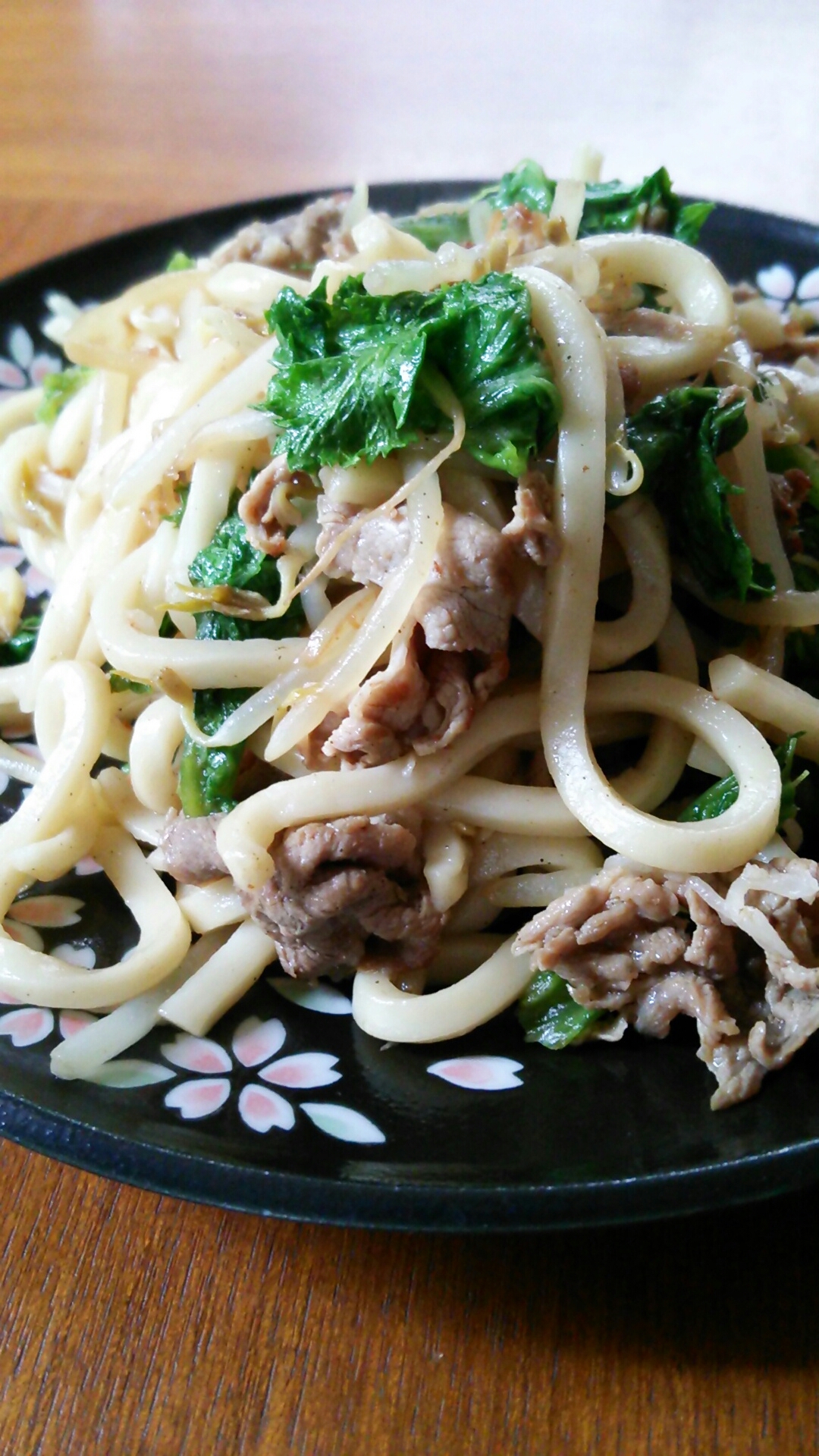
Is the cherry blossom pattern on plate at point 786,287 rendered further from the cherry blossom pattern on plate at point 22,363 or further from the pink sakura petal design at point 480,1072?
the pink sakura petal design at point 480,1072

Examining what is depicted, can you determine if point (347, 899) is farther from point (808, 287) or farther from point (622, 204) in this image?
point (808, 287)

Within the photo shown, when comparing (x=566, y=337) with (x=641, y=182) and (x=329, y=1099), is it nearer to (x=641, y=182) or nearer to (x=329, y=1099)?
(x=641, y=182)

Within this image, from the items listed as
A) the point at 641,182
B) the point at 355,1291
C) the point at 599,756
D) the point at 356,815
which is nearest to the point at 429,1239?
the point at 355,1291

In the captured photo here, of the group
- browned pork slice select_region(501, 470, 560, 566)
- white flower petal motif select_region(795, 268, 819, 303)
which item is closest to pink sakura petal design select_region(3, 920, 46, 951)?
browned pork slice select_region(501, 470, 560, 566)

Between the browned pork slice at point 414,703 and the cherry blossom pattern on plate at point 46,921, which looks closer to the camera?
the browned pork slice at point 414,703

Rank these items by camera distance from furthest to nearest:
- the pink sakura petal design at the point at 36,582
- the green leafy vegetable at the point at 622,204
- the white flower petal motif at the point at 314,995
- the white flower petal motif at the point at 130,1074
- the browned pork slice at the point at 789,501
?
the pink sakura petal design at the point at 36,582, the green leafy vegetable at the point at 622,204, the browned pork slice at the point at 789,501, the white flower petal motif at the point at 314,995, the white flower petal motif at the point at 130,1074

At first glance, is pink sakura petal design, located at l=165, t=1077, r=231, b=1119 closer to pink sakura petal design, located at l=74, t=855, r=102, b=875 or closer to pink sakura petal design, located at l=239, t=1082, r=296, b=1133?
pink sakura petal design, located at l=239, t=1082, r=296, b=1133

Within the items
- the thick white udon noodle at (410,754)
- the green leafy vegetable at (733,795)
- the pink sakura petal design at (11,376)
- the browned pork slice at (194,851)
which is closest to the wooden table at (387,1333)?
the thick white udon noodle at (410,754)
